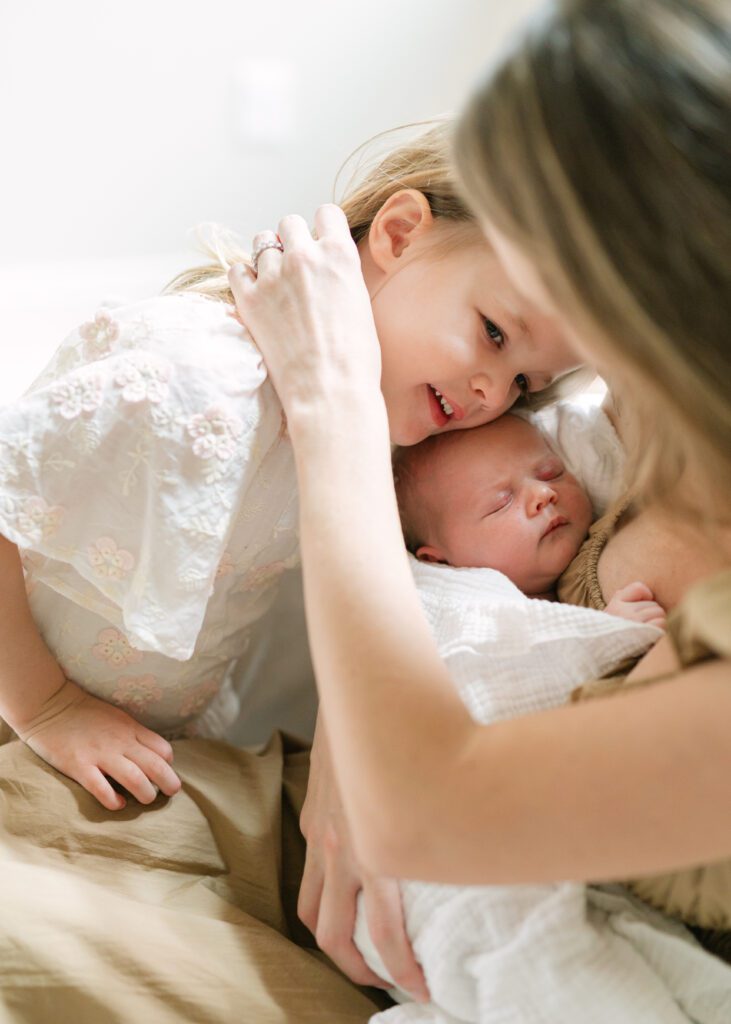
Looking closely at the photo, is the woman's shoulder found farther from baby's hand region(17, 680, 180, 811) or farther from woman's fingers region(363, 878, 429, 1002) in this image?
baby's hand region(17, 680, 180, 811)

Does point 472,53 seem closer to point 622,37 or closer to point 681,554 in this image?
point 681,554

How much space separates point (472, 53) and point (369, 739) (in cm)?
172

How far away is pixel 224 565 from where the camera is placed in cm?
106

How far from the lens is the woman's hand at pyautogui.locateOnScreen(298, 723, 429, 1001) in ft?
2.73

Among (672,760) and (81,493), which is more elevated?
(81,493)

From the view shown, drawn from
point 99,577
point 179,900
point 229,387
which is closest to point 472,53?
point 229,387

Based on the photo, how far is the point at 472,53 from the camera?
2.03m

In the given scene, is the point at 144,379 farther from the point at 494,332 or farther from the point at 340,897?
the point at 340,897

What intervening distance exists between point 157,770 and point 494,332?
1.87 feet

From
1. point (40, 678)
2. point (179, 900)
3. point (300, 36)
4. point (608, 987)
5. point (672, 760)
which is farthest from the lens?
point (300, 36)

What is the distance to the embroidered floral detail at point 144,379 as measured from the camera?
3.08 ft

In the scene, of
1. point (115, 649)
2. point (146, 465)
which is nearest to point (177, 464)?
point (146, 465)

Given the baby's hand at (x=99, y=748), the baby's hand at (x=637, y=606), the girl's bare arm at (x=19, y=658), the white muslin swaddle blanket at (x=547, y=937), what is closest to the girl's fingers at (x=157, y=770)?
the baby's hand at (x=99, y=748)

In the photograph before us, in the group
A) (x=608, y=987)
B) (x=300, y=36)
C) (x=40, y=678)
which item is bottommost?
(x=608, y=987)
